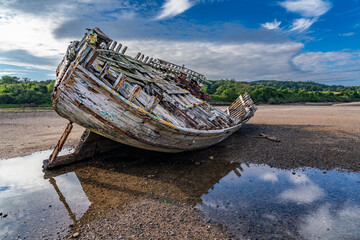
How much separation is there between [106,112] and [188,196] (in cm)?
280

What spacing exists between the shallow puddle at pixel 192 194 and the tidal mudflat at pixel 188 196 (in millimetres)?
23

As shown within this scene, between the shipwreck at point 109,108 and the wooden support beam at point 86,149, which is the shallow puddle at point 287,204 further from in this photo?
the wooden support beam at point 86,149

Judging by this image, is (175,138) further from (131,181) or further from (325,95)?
(325,95)

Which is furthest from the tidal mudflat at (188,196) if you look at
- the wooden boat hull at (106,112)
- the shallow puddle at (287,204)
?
the wooden boat hull at (106,112)

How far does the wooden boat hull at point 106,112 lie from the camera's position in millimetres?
4711

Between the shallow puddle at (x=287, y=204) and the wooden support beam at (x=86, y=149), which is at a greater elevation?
the shallow puddle at (x=287, y=204)

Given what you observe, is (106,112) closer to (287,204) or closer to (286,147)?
(287,204)

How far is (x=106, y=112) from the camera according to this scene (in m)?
4.87

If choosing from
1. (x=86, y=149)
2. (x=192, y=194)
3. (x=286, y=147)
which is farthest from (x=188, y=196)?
(x=286, y=147)

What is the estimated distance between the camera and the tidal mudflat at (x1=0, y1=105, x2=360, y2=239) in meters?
3.97

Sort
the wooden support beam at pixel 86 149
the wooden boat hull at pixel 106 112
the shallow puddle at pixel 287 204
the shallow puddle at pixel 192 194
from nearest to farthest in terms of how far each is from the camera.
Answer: the shallow puddle at pixel 287 204, the shallow puddle at pixel 192 194, the wooden boat hull at pixel 106 112, the wooden support beam at pixel 86 149

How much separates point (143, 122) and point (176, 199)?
6.52 ft

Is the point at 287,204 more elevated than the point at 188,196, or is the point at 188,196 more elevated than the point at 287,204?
the point at 287,204

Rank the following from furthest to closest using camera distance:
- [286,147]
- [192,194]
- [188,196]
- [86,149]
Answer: [286,147], [86,149], [192,194], [188,196]
